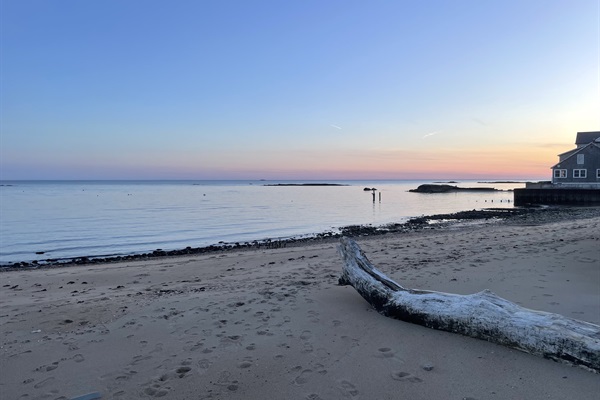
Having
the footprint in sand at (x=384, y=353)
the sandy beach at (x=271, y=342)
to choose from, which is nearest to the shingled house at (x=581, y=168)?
the sandy beach at (x=271, y=342)

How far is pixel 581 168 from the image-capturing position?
50.2 m

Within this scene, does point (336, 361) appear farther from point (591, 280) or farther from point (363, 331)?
point (591, 280)

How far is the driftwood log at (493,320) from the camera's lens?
154 inches

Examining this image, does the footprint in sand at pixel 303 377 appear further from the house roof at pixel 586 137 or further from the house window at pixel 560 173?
the house roof at pixel 586 137

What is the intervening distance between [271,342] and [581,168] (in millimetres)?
58839

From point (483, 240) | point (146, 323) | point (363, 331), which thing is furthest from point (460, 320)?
point (483, 240)

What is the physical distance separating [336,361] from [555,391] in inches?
82.2

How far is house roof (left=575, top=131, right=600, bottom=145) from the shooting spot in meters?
57.4

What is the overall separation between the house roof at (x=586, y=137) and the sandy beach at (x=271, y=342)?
202 feet

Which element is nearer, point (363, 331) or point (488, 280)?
point (363, 331)

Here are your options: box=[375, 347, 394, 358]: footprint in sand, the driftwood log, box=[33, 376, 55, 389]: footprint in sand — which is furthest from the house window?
box=[33, 376, 55, 389]: footprint in sand

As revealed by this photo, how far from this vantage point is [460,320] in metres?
4.80

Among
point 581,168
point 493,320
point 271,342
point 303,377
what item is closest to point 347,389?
point 303,377

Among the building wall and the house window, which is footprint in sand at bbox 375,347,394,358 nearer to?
the building wall
